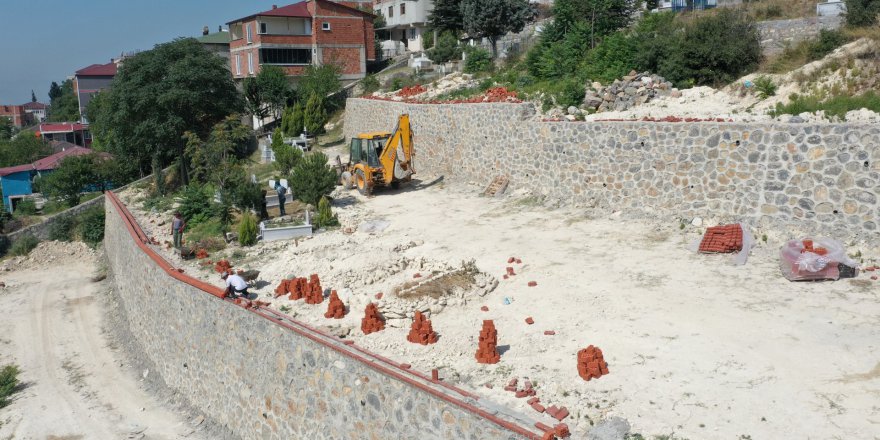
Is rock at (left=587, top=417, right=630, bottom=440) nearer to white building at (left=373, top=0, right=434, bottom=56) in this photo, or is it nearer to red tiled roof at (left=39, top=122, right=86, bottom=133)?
white building at (left=373, top=0, right=434, bottom=56)

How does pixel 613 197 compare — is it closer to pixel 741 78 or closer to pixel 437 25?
pixel 741 78

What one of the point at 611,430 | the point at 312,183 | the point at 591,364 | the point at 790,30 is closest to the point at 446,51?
the point at 312,183

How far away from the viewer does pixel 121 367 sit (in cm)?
1792

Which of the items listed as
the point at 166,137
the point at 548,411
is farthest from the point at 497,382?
the point at 166,137

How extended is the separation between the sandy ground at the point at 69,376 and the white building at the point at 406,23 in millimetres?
33104

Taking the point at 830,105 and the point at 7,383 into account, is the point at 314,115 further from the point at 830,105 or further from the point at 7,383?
the point at 830,105

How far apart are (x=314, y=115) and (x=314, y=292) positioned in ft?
75.1

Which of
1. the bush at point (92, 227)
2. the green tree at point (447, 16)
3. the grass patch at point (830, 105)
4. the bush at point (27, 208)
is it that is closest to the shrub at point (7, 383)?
the bush at point (92, 227)

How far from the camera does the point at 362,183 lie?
872 inches

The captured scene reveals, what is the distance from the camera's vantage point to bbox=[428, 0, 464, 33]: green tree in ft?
151

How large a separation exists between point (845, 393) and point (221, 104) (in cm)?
3052

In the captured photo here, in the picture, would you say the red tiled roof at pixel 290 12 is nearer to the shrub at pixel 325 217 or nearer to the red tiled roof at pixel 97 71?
the shrub at pixel 325 217

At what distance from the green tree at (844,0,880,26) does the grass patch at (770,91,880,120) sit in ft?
16.5

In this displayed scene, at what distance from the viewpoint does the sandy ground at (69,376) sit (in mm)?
14641
